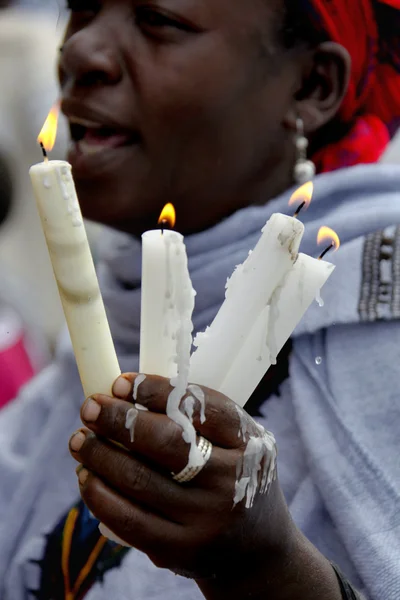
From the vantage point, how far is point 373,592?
0.47 meters

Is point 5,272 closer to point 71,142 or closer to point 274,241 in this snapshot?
point 71,142

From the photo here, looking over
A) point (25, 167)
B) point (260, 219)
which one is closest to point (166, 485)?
point (260, 219)

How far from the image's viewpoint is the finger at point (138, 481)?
0.33m

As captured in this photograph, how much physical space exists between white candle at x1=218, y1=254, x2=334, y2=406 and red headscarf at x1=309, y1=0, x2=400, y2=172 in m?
0.40

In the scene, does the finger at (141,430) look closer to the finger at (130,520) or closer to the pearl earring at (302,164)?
the finger at (130,520)

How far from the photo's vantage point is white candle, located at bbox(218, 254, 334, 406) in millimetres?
338

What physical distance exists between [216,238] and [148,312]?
0.34 m

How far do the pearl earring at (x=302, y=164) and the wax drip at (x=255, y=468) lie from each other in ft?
1.23

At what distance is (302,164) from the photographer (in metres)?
0.68

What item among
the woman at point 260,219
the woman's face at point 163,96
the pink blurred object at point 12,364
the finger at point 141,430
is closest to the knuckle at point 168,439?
the finger at point 141,430

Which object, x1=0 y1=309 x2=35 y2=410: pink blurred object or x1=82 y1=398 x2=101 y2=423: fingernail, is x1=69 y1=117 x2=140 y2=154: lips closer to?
x1=82 y1=398 x2=101 y2=423: fingernail

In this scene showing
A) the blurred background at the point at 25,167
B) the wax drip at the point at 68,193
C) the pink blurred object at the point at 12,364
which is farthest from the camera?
the blurred background at the point at 25,167

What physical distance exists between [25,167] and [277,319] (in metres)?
1.36

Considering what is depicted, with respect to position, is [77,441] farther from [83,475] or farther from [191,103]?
[191,103]
